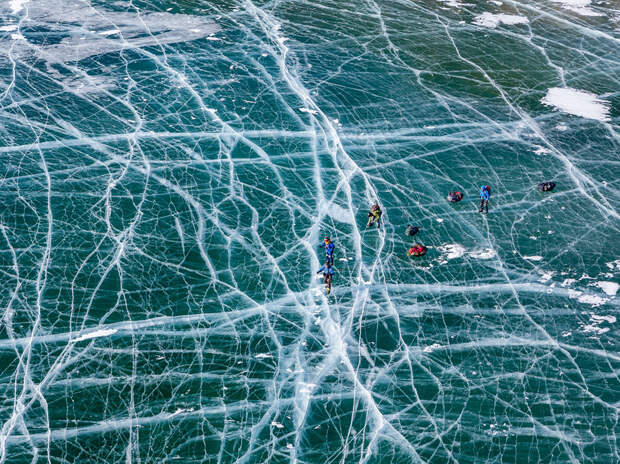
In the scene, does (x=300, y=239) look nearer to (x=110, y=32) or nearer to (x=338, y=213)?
(x=338, y=213)

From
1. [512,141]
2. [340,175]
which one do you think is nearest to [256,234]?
[340,175]

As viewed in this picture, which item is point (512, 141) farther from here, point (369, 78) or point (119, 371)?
point (119, 371)

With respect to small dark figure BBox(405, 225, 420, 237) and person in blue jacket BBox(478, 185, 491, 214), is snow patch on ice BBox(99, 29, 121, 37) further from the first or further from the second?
person in blue jacket BBox(478, 185, 491, 214)

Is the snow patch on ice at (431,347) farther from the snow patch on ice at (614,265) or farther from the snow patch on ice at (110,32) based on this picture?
the snow patch on ice at (110,32)

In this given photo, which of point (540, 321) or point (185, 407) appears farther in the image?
point (540, 321)

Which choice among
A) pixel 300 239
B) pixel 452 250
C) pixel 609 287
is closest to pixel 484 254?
pixel 452 250

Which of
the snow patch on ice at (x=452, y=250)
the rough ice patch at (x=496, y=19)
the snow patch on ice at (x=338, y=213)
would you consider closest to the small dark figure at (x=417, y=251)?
the snow patch on ice at (x=452, y=250)
